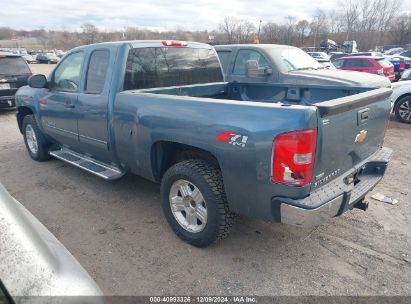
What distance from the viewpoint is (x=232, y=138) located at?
262 centimetres

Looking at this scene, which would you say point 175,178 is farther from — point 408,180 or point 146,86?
point 408,180

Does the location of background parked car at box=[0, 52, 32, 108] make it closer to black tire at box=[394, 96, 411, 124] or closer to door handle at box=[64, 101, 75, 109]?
door handle at box=[64, 101, 75, 109]

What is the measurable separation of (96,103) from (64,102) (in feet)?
2.90

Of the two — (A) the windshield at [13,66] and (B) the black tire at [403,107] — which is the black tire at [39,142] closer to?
(A) the windshield at [13,66]

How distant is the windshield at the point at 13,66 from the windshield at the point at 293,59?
7.81 m

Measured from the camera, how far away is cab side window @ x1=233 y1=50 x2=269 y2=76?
7240 mm

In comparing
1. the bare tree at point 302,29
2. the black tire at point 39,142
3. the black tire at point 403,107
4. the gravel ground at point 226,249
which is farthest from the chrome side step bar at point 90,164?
the bare tree at point 302,29

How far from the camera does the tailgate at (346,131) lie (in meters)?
2.49

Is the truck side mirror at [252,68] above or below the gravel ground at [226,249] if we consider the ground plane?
above

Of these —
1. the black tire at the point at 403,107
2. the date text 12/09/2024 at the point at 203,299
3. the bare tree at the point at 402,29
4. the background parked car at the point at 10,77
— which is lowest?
the date text 12/09/2024 at the point at 203,299

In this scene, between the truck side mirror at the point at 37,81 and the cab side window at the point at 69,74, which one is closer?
the cab side window at the point at 69,74

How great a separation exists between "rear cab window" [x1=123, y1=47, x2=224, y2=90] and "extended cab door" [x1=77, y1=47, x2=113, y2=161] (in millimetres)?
261

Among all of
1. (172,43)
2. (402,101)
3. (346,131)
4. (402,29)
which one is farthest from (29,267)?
(402,29)

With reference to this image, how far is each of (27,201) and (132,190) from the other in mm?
1332
